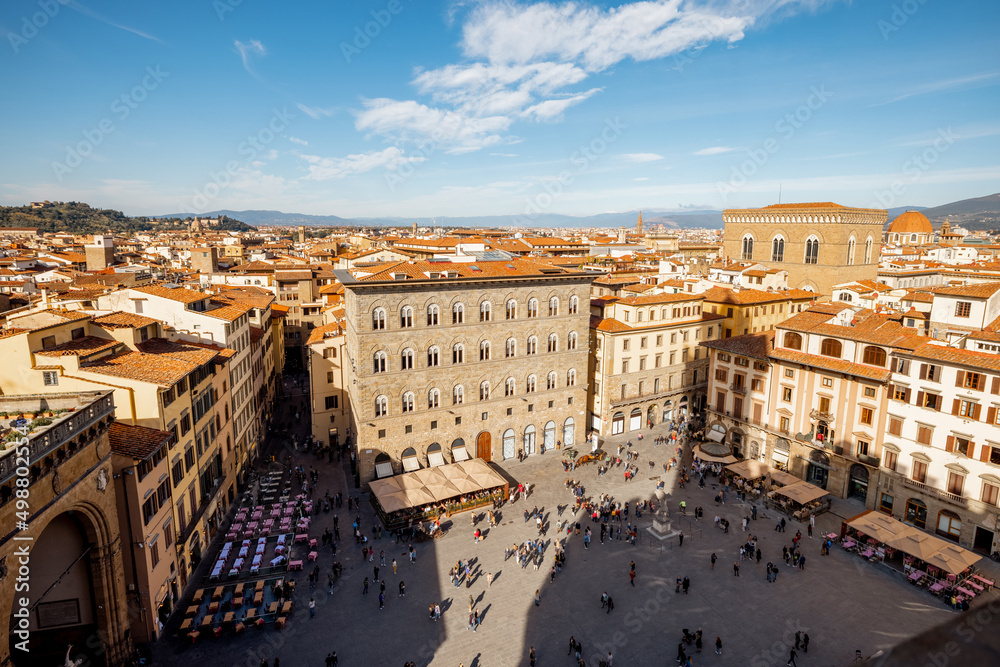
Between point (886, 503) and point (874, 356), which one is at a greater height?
point (874, 356)

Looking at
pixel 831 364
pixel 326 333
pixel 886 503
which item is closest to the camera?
pixel 886 503

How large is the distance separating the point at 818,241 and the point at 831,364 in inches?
1749

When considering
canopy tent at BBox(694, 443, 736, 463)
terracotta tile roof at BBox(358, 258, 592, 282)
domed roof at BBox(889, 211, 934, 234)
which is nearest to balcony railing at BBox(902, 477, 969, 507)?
canopy tent at BBox(694, 443, 736, 463)

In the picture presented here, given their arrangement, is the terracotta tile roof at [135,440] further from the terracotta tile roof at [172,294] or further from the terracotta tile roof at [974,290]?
the terracotta tile roof at [974,290]

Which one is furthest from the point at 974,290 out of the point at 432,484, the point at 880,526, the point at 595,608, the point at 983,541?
the point at 432,484

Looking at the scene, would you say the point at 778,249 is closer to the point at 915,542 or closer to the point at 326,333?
the point at 915,542

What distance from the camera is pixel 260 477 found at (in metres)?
43.3

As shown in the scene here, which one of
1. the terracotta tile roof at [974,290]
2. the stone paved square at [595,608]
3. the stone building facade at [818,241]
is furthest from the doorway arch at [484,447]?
the stone building facade at [818,241]

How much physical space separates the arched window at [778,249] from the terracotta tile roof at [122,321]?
79230 millimetres

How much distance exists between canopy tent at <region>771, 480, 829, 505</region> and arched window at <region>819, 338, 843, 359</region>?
9602mm

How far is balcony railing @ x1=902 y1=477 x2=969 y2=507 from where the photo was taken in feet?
108

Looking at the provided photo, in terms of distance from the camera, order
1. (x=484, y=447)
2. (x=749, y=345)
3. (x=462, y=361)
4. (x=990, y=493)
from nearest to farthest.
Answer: (x=990, y=493) → (x=462, y=361) → (x=484, y=447) → (x=749, y=345)

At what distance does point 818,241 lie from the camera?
251 feet

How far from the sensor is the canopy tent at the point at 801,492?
123 ft
